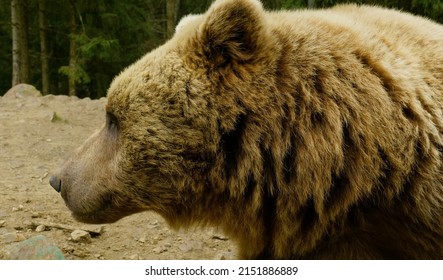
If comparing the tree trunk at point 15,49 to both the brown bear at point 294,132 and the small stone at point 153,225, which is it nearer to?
the small stone at point 153,225

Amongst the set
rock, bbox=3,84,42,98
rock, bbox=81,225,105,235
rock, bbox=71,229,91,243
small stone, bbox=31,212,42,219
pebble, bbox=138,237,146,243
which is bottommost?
rock, bbox=3,84,42,98

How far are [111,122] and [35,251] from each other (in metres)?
0.96

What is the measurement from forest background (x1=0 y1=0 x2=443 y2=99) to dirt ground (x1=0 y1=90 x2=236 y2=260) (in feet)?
24.7

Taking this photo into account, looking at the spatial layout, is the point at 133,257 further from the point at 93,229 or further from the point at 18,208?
the point at 18,208

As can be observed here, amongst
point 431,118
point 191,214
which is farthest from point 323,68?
point 191,214

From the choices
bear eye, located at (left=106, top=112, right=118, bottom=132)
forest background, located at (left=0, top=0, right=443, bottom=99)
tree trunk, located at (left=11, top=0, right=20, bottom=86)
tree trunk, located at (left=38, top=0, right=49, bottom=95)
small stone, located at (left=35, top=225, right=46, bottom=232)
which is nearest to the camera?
bear eye, located at (left=106, top=112, right=118, bottom=132)

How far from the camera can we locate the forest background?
14.5 m

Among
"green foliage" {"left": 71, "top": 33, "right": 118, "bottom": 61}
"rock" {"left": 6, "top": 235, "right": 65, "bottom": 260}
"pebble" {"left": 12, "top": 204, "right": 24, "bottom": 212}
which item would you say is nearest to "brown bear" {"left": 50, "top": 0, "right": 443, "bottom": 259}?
"rock" {"left": 6, "top": 235, "right": 65, "bottom": 260}

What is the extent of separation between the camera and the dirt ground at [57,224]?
3627 mm

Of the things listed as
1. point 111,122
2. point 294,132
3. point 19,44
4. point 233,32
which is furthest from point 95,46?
point 294,132

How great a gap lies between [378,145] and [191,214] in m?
0.93

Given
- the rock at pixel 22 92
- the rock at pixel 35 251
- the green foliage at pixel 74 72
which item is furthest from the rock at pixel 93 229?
the green foliage at pixel 74 72

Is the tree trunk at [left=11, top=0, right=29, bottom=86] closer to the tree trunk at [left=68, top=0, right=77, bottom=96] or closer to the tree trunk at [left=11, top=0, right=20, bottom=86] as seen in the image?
the tree trunk at [left=11, top=0, right=20, bottom=86]

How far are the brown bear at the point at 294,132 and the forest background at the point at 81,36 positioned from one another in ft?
36.2
